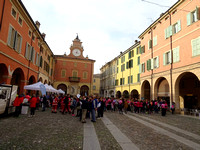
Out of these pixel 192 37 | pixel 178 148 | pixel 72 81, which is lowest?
pixel 178 148

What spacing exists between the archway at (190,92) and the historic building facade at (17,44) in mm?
19383

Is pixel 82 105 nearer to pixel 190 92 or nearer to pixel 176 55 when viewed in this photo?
pixel 176 55

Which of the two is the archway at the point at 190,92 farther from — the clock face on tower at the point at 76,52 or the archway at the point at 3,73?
the clock face on tower at the point at 76,52

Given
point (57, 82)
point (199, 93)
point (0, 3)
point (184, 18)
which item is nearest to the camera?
point (0, 3)

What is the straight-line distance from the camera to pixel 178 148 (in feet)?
17.3

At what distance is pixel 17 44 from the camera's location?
15383mm

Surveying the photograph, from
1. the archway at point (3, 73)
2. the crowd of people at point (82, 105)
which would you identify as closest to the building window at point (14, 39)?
the archway at point (3, 73)

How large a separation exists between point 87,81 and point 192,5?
98.1 ft

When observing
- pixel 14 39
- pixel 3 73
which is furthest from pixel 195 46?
pixel 3 73

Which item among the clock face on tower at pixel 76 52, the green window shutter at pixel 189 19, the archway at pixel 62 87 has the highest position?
the clock face on tower at pixel 76 52

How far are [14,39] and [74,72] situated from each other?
25.8 meters

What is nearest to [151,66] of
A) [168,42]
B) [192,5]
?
[168,42]

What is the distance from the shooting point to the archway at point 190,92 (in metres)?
18.4

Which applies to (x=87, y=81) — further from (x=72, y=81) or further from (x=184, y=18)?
(x=184, y=18)
